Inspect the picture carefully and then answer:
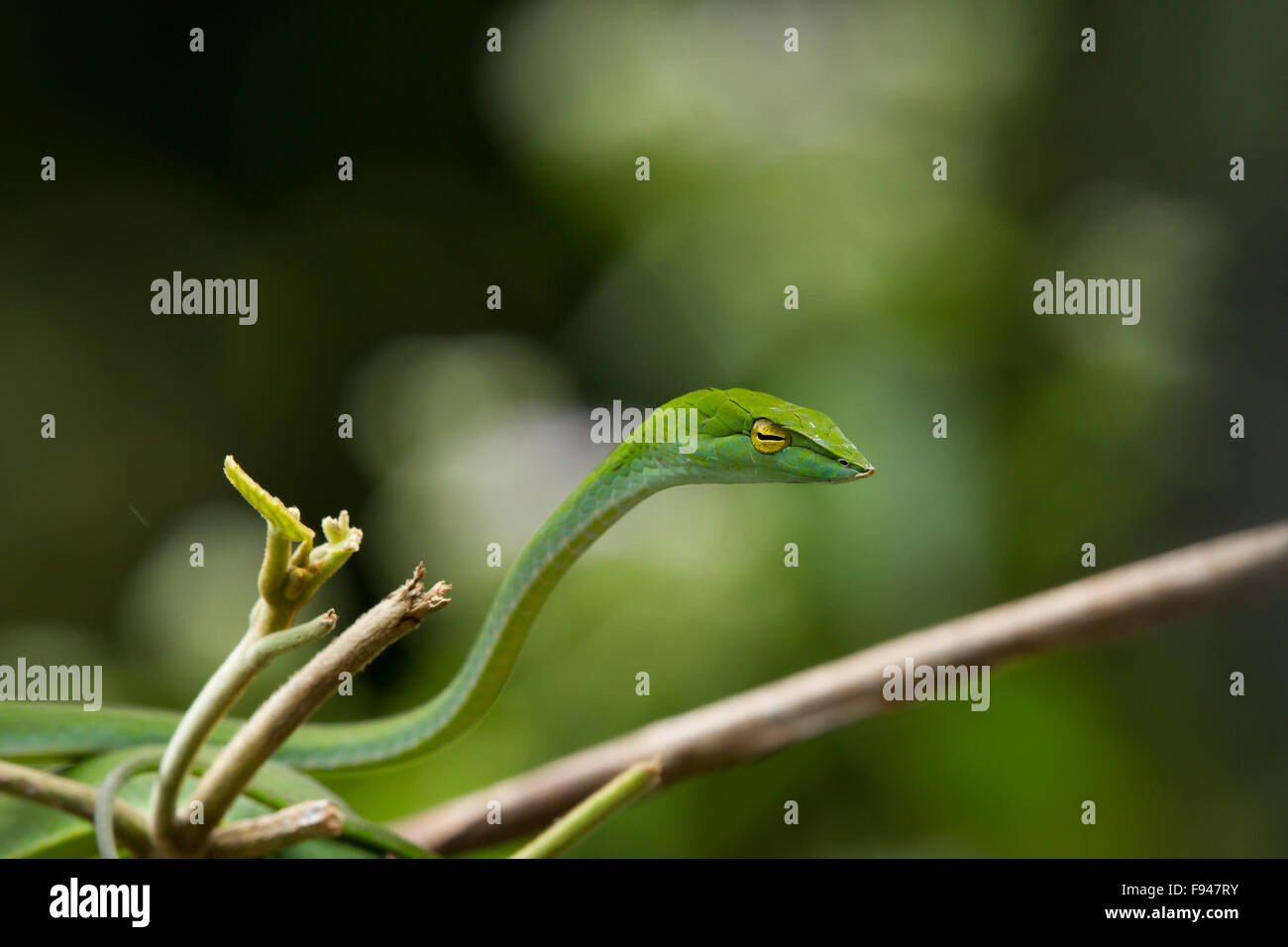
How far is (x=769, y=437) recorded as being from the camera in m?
1.02

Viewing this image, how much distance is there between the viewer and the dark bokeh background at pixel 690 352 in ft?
6.15

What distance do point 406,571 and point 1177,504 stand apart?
5.60 feet

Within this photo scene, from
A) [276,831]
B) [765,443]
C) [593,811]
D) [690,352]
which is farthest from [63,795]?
[690,352]

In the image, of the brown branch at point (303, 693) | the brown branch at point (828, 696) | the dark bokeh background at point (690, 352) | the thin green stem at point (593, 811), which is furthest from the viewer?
the dark bokeh background at point (690, 352)

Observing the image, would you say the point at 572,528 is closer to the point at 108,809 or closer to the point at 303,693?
the point at 303,693

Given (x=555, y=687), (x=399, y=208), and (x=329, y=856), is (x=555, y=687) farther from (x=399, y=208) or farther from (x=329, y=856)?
(x=399, y=208)

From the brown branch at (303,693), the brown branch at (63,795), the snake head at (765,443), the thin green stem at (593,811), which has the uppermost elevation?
the snake head at (765,443)

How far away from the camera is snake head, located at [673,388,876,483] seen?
1000 mm

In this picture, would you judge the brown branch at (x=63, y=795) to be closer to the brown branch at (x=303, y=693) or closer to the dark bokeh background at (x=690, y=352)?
the brown branch at (x=303, y=693)

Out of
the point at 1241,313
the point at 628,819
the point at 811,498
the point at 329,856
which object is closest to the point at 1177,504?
the point at 1241,313

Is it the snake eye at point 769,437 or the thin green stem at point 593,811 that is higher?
the snake eye at point 769,437

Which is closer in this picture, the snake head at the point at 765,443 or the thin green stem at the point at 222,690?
→ the thin green stem at the point at 222,690

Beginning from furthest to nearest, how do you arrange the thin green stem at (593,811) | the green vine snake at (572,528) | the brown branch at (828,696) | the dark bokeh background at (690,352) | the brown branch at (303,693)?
the dark bokeh background at (690,352) < the brown branch at (828,696) < the green vine snake at (572,528) < the thin green stem at (593,811) < the brown branch at (303,693)

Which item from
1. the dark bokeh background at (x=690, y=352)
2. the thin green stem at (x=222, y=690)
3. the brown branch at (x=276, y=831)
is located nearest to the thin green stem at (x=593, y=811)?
the brown branch at (x=276, y=831)
